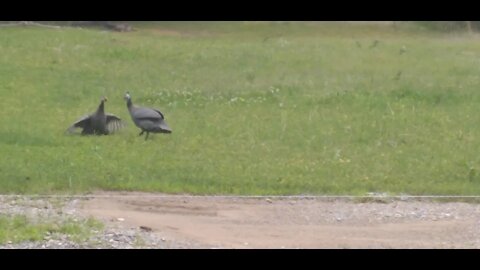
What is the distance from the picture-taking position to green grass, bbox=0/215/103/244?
7999 millimetres

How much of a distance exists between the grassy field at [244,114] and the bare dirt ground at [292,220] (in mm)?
543

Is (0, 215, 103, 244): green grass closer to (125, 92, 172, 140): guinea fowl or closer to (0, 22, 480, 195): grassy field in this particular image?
(0, 22, 480, 195): grassy field

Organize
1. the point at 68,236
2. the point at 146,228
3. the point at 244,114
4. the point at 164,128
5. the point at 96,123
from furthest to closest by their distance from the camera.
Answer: the point at 244,114 → the point at 96,123 → the point at 164,128 → the point at 146,228 → the point at 68,236

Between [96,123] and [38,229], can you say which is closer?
[38,229]

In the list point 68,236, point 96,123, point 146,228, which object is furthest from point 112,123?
point 68,236

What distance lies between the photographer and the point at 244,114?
14852 mm

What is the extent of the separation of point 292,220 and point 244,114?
5.72m

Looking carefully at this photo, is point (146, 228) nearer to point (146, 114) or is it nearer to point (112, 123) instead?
point (146, 114)

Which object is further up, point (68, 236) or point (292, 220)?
point (292, 220)

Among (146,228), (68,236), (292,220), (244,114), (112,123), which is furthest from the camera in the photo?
(244,114)

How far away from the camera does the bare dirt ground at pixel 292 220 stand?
848 cm

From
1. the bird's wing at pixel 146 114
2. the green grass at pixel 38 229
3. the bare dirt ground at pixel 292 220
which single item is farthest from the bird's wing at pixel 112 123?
the green grass at pixel 38 229

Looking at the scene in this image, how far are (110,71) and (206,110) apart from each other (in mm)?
4465

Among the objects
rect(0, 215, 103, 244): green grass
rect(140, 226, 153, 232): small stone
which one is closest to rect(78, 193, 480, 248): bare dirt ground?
rect(140, 226, 153, 232): small stone
